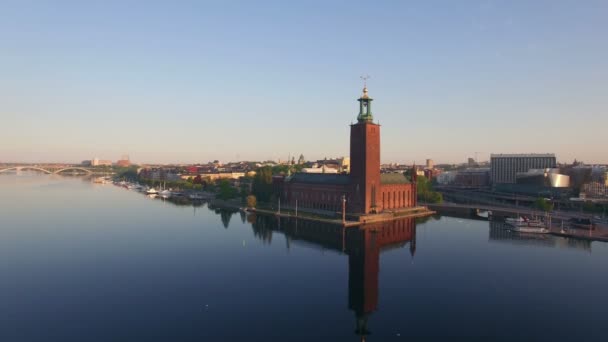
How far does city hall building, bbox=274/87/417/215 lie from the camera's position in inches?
2648

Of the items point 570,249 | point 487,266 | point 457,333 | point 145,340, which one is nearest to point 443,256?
point 487,266

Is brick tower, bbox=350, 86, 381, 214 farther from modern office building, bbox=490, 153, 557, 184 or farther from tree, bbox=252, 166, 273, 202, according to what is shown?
modern office building, bbox=490, 153, 557, 184

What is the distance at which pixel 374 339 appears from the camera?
76.5ft

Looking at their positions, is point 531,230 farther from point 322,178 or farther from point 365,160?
point 322,178

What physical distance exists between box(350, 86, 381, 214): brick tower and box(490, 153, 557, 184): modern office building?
101202 millimetres

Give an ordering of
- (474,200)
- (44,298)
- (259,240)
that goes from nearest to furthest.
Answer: (44,298) → (259,240) → (474,200)

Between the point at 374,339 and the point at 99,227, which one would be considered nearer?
the point at 374,339

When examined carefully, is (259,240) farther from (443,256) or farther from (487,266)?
(487,266)

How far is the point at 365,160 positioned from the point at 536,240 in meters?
27.3

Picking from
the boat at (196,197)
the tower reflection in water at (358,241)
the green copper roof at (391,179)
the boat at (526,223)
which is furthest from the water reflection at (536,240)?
the boat at (196,197)

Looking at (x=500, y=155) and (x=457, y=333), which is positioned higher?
(x=500, y=155)

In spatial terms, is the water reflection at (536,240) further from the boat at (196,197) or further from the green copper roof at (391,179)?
the boat at (196,197)

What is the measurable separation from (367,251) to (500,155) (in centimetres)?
13605

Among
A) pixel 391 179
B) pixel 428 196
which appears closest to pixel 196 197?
pixel 391 179
